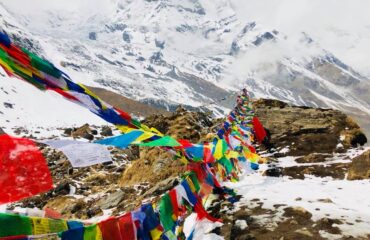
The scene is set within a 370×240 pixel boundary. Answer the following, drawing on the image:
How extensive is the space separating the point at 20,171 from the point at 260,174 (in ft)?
51.6

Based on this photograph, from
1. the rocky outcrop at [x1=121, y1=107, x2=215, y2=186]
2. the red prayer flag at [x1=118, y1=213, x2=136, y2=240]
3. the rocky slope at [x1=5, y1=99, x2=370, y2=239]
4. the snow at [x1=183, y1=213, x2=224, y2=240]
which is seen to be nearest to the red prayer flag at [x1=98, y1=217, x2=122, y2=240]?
the red prayer flag at [x1=118, y1=213, x2=136, y2=240]

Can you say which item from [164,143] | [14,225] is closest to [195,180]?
[164,143]

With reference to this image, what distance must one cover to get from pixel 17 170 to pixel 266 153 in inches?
844

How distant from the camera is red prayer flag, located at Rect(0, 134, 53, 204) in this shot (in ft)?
21.3

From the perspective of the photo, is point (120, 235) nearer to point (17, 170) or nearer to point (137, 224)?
point (137, 224)

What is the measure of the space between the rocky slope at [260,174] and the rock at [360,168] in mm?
38

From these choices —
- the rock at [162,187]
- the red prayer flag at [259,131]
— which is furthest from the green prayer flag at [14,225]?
the red prayer flag at [259,131]

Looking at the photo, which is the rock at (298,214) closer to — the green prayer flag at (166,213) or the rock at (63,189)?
the green prayer flag at (166,213)

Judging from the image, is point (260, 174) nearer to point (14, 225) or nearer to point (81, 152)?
point (81, 152)

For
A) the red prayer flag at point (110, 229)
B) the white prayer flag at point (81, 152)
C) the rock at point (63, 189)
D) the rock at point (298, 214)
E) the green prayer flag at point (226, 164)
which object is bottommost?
the rock at point (298, 214)

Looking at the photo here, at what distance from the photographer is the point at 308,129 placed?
28.7 metres

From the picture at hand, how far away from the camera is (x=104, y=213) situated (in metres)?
18.9

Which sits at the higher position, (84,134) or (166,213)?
(84,134)

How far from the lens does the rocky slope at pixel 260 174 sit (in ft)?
40.9
